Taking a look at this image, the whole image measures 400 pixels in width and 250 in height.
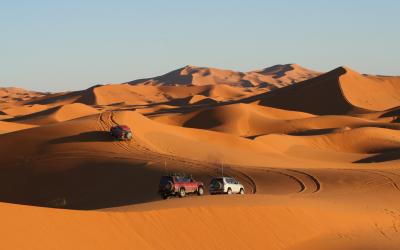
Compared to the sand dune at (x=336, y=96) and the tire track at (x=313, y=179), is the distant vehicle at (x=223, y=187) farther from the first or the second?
the sand dune at (x=336, y=96)

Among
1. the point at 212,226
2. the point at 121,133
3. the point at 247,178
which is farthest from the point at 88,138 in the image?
the point at 212,226

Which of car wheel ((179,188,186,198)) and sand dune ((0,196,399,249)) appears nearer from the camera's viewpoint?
sand dune ((0,196,399,249))

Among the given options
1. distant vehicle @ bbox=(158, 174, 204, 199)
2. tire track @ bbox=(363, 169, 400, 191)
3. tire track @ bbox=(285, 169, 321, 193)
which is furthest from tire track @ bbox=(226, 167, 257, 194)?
tire track @ bbox=(363, 169, 400, 191)

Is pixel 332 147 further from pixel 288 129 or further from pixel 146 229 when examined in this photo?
pixel 146 229

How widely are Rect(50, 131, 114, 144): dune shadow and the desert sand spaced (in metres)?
0.08

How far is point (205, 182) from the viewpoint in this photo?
39.3 m

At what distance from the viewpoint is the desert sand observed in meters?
18.1

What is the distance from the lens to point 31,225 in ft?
51.7

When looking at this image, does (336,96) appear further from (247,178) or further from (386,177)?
(247,178)

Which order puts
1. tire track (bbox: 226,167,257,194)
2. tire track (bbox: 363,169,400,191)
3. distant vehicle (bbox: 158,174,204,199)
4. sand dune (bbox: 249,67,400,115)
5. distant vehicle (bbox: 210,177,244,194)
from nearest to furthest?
distant vehicle (bbox: 158,174,204,199), distant vehicle (bbox: 210,177,244,194), tire track (bbox: 363,169,400,191), tire track (bbox: 226,167,257,194), sand dune (bbox: 249,67,400,115)

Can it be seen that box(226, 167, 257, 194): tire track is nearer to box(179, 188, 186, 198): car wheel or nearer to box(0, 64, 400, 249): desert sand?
box(0, 64, 400, 249): desert sand

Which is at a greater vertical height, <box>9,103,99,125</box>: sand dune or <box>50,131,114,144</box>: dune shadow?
<box>50,131,114,144</box>: dune shadow

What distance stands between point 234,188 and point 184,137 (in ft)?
92.9

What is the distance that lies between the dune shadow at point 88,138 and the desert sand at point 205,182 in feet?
0.25
